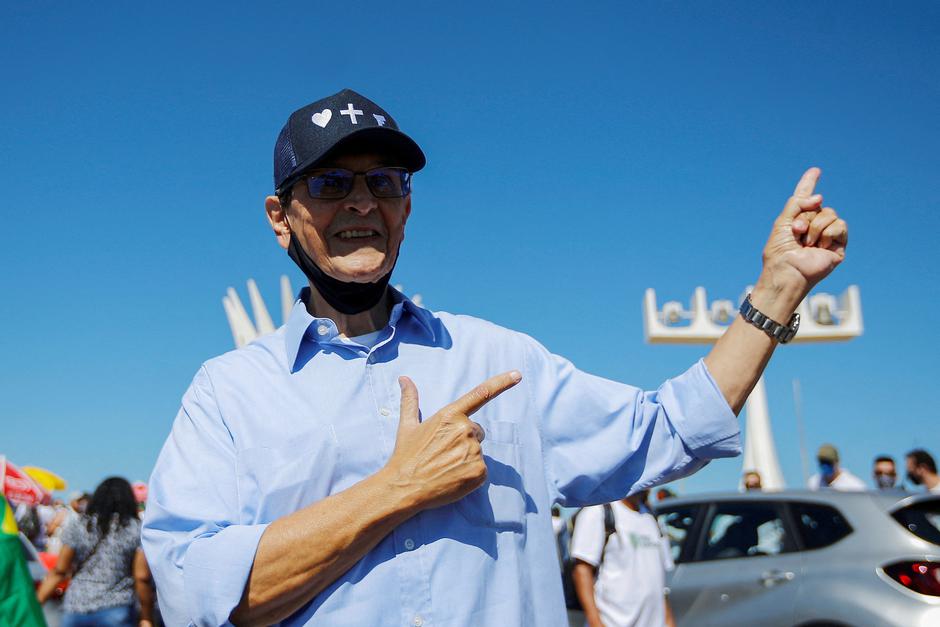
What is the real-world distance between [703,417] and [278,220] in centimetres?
107

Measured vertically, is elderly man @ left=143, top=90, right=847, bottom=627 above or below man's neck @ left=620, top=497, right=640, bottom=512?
above

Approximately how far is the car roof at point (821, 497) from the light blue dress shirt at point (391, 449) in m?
4.57

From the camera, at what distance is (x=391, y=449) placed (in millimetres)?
1941

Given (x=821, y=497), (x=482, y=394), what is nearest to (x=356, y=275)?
(x=482, y=394)

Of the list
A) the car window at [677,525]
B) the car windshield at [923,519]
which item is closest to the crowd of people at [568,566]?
the car window at [677,525]

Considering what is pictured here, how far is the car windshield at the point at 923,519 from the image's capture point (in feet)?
18.9

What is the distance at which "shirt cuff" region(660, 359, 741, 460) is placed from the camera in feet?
6.71

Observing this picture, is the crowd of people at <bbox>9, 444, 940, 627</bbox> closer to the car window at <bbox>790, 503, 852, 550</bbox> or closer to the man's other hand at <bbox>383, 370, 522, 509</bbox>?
the car window at <bbox>790, 503, 852, 550</bbox>

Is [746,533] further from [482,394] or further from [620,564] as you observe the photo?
[482,394]

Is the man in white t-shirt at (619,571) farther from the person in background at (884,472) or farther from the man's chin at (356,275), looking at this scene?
the person in background at (884,472)

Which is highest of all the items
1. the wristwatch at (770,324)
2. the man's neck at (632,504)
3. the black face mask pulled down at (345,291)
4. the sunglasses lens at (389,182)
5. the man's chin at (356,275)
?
the sunglasses lens at (389,182)

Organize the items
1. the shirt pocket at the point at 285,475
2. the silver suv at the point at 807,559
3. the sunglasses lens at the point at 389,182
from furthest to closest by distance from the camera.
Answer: the silver suv at the point at 807,559 < the sunglasses lens at the point at 389,182 < the shirt pocket at the point at 285,475

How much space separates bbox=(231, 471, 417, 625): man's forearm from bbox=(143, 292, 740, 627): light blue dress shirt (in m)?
0.03

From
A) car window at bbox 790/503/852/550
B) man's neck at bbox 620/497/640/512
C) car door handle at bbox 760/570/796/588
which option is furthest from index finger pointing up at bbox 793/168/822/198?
car door handle at bbox 760/570/796/588
